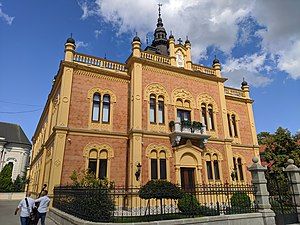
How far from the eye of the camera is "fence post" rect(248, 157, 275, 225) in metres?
9.55

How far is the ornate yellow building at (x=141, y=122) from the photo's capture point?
1627 centimetres

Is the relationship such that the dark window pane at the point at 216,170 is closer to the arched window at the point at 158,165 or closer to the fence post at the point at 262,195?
the arched window at the point at 158,165

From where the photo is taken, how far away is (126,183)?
16.6 metres

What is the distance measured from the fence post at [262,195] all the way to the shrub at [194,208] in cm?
189

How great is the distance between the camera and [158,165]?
17.2m

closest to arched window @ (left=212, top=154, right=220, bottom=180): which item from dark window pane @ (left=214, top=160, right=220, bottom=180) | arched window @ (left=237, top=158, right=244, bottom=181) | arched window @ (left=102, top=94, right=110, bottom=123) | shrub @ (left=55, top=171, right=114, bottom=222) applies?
dark window pane @ (left=214, top=160, right=220, bottom=180)

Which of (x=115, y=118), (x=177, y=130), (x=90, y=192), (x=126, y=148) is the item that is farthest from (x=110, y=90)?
(x=90, y=192)

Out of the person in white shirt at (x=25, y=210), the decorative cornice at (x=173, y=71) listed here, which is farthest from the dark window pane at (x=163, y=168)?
the person in white shirt at (x=25, y=210)

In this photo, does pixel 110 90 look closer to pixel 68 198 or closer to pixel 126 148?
pixel 126 148

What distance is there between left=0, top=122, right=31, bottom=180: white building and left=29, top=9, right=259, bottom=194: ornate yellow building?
85.1ft

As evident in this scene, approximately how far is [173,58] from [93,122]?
9272 mm

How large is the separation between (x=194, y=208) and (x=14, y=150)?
4253 cm

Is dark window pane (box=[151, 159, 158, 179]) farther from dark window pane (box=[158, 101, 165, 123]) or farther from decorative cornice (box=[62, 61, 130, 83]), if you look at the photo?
decorative cornice (box=[62, 61, 130, 83])

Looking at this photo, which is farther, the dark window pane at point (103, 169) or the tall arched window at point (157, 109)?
the tall arched window at point (157, 109)
